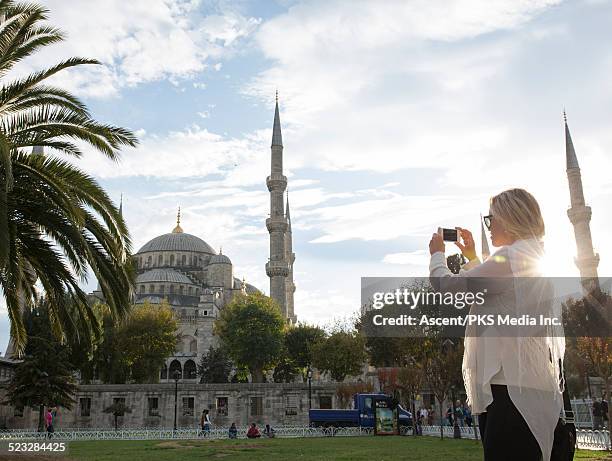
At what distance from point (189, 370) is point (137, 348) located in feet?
47.9

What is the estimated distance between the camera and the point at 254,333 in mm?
43375

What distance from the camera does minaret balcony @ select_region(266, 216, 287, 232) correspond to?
1879 inches

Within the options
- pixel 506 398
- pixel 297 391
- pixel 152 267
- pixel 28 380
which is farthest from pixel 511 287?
pixel 152 267

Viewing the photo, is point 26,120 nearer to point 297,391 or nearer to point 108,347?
point 297,391

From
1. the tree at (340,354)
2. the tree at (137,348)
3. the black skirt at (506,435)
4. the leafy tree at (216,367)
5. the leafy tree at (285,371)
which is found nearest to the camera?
the black skirt at (506,435)

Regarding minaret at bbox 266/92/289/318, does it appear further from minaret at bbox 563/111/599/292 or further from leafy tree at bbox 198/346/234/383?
minaret at bbox 563/111/599/292

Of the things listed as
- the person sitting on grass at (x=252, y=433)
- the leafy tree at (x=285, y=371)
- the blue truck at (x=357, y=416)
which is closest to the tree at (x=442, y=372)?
the blue truck at (x=357, y=416)

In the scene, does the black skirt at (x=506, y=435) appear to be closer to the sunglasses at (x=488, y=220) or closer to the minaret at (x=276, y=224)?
the sunglasses at (x=488, y=220)

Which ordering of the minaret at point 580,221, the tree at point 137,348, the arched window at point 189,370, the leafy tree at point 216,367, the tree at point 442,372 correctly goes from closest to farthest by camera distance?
the tree at point 442,372 < the minaret at point 580,221 < the tree at point 137,348 < the leafy tree at point 216,367 < the arched window at point 189,370

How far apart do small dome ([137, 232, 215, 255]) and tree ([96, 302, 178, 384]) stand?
29.5 meters

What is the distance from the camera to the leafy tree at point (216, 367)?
48750 millimetres

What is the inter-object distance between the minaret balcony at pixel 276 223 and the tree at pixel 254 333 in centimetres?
577

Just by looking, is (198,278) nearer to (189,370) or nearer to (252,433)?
(189,370)

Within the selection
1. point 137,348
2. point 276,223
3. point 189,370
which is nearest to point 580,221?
point 276,223
